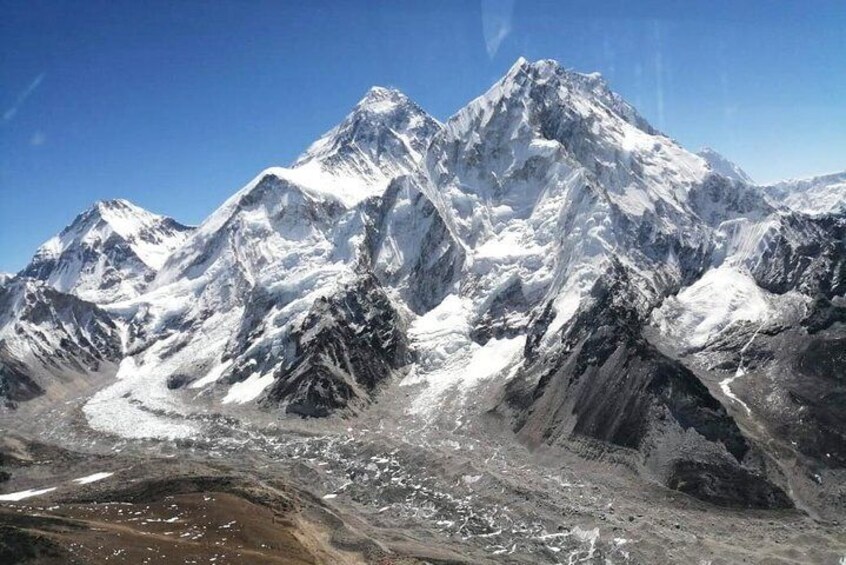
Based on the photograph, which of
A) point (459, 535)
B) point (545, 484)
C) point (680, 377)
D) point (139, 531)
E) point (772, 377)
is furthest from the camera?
point (772, 377)

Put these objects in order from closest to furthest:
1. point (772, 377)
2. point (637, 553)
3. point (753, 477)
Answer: point (637, 553), point (753, 477), point (772, 377)

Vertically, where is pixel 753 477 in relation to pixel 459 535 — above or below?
above

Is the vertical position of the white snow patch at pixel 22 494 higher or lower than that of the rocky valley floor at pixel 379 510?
lower

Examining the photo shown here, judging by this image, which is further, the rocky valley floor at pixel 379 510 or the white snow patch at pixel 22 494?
the white snow patch at pixel 22 494

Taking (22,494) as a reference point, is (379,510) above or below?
above

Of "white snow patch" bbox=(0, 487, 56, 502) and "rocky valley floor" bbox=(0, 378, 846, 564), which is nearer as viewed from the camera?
"rocky valley floor" bbox=(0, 378, 846, 564)

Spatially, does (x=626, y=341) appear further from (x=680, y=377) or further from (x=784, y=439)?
(x=784, y=439)

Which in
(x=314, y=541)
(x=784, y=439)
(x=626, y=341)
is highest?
(x=626, y=341)

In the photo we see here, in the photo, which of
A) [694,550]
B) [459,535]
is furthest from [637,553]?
[459,535]

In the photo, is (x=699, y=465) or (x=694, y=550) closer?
(x=694, y=550)

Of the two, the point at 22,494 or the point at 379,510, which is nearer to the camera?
the point at 379,510

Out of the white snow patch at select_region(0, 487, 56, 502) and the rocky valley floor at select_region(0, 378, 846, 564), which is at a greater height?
the rocky valley floor at select_region(0, 378, 846, 564)
